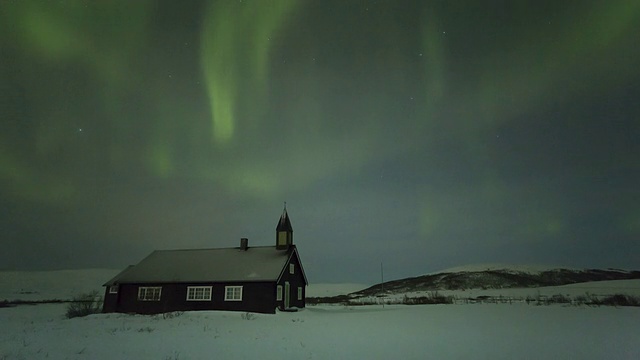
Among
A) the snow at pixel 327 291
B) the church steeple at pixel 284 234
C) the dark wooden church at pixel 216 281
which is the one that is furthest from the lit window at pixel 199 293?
the snow at pixel 327 291

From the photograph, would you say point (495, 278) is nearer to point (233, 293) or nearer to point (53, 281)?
point (233, 293)

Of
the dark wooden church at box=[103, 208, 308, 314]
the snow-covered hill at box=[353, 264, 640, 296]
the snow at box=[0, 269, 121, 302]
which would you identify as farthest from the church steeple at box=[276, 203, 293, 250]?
the snow at box=[0, 269, 121, 302]

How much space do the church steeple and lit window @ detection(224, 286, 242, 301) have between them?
Answer: 6731 mm

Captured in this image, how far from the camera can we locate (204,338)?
56.9 ft

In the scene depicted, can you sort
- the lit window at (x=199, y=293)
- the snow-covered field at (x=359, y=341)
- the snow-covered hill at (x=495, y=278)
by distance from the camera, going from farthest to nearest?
the snow-covered hill at (x=495, y=278) → the lit window at (x=199, y=293) → the snow-covered field at (x=359, y=341)

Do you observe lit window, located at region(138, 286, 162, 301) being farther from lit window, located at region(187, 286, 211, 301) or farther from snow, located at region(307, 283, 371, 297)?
snow, located at region(307, 283, 371, 297)

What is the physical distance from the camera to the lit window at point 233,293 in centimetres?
3459

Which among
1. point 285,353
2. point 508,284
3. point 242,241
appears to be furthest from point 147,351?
point 508,284

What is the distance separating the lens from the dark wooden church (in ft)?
113

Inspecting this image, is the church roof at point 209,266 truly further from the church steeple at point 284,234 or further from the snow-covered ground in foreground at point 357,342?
the snow-covered ground in foreground at point 357,342

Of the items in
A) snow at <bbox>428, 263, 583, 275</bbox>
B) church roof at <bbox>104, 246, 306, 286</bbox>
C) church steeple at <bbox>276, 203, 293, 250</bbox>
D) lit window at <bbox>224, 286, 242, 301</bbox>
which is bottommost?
lit window at <bbox>224, 286, 242, 301</bbox>

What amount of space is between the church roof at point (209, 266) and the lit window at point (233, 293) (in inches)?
32.2

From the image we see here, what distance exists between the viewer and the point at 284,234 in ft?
135

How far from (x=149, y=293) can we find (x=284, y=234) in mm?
13702
